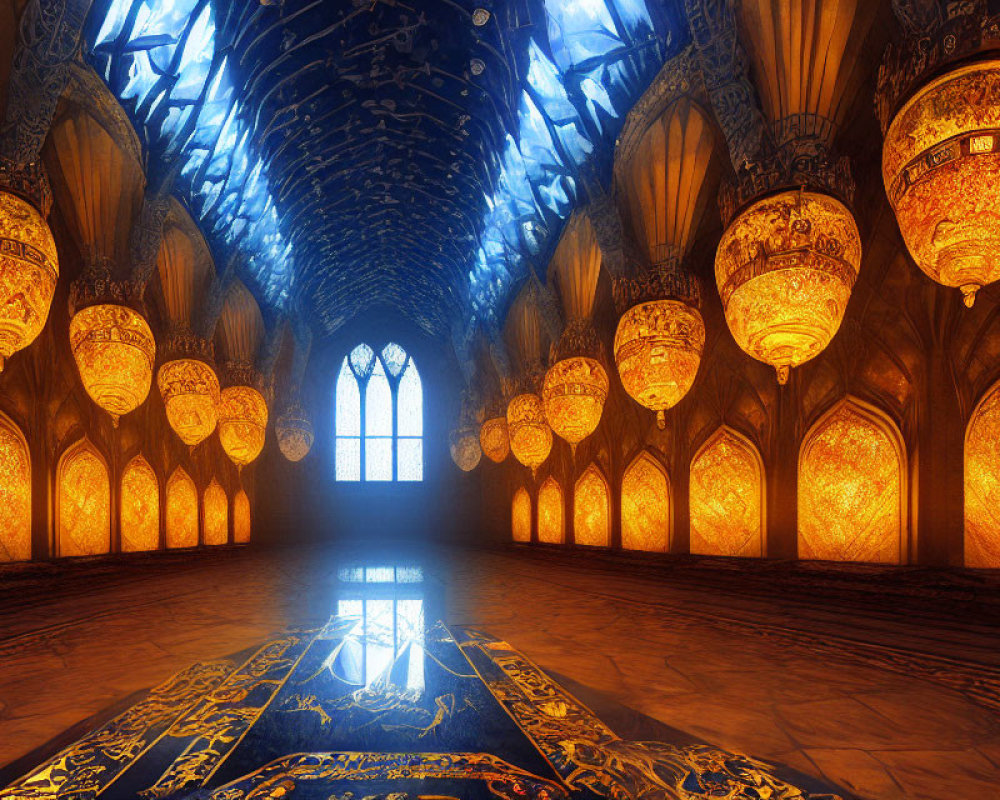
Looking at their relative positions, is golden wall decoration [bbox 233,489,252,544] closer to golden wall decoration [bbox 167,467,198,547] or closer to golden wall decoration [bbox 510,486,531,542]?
golden wall decoration [bbox 167,467,198,547]

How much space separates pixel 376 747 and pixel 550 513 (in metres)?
12.3

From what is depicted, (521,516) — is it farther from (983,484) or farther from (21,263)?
(21,263)

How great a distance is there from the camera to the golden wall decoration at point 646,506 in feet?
32.9

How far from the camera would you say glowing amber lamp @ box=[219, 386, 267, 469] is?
1214 centimetres

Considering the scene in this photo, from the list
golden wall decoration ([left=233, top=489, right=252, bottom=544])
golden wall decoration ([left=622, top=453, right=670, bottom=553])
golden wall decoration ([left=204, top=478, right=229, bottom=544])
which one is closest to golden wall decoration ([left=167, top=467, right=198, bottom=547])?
golden wall decoration ([left=204, top=478, right=229, bottom=544])

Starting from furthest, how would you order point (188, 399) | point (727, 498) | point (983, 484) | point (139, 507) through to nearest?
point (139, 507) → point (188, 399) → point (727, 498) → point (983, 484)

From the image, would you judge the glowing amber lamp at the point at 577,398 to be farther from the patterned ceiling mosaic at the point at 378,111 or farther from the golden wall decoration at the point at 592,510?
the golden wall decoration at the point at 592,510

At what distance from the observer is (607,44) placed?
22.2ft

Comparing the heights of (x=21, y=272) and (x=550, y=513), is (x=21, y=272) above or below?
above

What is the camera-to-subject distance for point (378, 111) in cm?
1045

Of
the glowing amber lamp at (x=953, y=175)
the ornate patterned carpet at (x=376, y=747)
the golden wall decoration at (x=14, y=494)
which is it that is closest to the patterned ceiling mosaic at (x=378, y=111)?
the glowing amber lamp at (x=953, y=175)

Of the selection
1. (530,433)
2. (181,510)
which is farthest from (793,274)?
(181,510)

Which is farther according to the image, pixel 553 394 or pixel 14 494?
pixel 553 394

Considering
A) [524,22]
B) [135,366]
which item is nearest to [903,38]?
[524,22]
